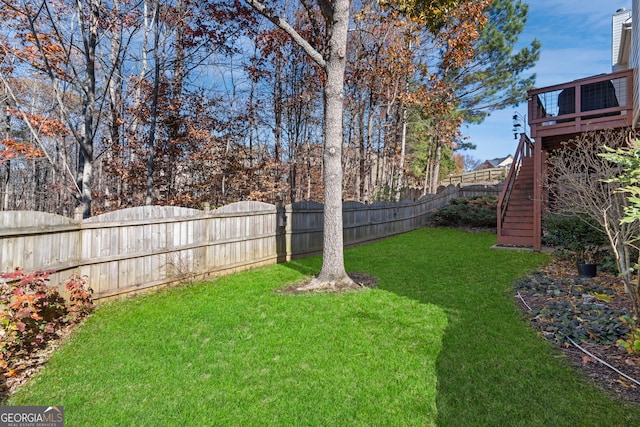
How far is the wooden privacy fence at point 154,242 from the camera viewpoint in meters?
3.83

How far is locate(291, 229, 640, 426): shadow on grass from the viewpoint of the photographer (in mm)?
2246

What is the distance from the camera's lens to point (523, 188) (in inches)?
434

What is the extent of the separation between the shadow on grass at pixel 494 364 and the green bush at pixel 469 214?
23.4 ft

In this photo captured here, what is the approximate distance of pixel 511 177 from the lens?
10672 millimetres

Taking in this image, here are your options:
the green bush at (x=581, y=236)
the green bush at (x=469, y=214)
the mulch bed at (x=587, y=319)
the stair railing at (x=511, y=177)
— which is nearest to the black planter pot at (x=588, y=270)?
the mulch bed at (x=587, y=319)

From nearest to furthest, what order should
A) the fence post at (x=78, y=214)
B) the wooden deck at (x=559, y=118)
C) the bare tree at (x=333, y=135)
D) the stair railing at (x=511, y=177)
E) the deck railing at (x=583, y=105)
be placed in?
the fence post at (x=78, y=214) < the bare tree at (x=333, y=135) < the deck railing at (x=583, y=105) < the wooden deck at (x=559, y=118) < the stair railing at (x=511, y=177)

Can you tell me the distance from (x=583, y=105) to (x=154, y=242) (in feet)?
31.8

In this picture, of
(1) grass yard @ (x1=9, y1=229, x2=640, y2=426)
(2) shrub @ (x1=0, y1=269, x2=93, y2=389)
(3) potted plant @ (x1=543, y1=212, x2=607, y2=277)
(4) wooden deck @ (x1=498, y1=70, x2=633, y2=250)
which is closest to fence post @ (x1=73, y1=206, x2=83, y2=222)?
(2) shrub @ (x1=0, y1=269, x2=93, y2=389)

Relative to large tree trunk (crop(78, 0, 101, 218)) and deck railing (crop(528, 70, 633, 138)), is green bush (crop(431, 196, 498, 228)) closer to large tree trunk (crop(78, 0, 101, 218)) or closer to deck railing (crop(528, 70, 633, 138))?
deck railing (crop(528, 70, 633, 138))

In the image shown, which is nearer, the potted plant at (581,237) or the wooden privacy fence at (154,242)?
the wooden privacy fence at (154,242)

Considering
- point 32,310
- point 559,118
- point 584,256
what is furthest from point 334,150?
point 559,118

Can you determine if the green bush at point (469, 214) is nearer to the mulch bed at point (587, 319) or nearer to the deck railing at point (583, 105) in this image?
the deck railing at point (583, 105)

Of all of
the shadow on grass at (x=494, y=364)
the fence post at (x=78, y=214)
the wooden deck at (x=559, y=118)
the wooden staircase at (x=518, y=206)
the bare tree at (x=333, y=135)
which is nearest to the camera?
the shadow on grass at (x=494, y=364)

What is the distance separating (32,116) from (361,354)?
35.3ft
